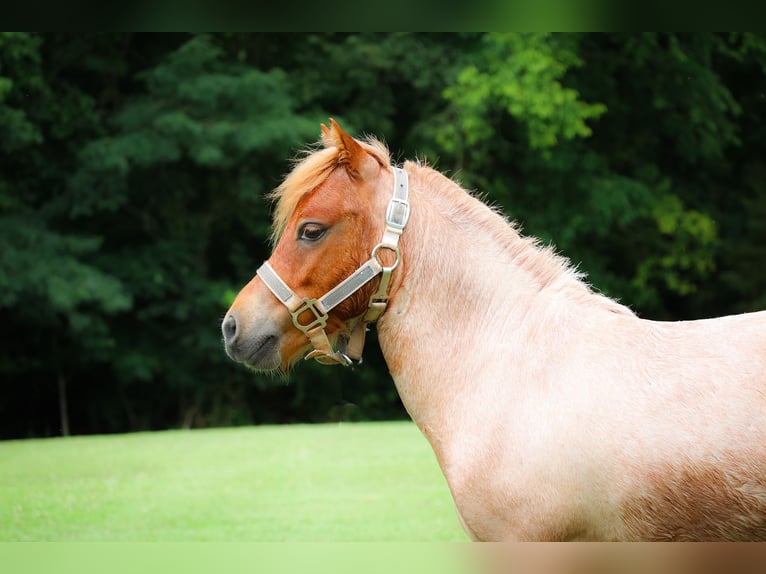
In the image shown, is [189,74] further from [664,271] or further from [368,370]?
[664,271]

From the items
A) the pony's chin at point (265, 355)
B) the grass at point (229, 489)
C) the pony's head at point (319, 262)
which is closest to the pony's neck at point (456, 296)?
the pony's head at point (319, 262)

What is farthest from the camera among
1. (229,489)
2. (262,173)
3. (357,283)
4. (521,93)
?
(262,173)

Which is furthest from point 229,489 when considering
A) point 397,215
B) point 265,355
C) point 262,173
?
point 262,173

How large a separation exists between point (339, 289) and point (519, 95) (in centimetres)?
1203

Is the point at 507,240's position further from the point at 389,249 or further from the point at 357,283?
the point at 357,283

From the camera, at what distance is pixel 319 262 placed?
2746 millimetres

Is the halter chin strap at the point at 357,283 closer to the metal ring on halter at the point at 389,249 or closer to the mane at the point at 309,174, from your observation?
the metal ring on halter at the point at 389,249

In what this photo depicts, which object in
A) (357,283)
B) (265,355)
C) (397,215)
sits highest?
(397,215)

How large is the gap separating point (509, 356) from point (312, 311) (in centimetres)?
68

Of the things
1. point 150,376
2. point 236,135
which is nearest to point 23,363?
point 150,376

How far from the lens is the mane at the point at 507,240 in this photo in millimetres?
2738

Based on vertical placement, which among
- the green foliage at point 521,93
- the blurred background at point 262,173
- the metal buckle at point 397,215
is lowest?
the blurred background at point 262,173

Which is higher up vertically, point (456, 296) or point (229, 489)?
point (456, 296)

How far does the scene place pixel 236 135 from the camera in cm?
1373
